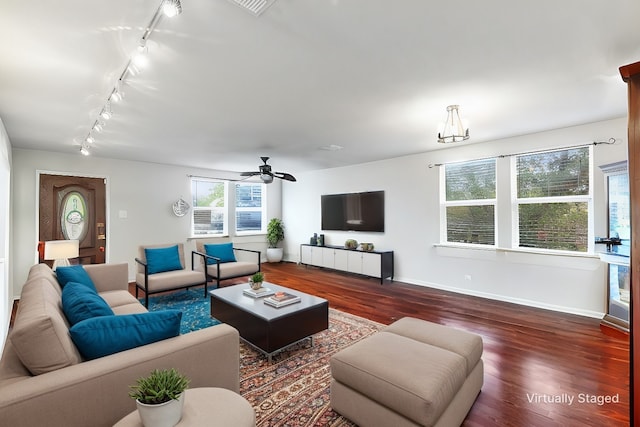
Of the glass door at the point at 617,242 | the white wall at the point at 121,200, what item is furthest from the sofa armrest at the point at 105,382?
the white wall at the point at 121,200

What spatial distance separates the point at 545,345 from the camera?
286cm

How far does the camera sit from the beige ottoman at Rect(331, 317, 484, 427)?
1.50 m

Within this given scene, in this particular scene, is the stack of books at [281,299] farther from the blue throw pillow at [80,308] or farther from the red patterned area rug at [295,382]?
the blue throw pillow at [80,308]

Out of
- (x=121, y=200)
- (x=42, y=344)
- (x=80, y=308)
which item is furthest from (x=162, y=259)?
(x=42, y=344)

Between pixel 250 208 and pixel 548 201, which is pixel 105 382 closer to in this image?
pixel 548 201

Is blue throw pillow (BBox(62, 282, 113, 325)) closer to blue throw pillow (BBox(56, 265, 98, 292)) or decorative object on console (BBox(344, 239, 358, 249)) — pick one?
blue throw pillow (BBox(56, 265, 98, 292))

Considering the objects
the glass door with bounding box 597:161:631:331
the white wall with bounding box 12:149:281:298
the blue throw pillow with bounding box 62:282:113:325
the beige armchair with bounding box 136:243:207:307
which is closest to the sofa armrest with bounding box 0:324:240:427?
the blue throw pillow with bounding box 62:282:113:325

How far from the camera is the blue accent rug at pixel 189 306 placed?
3.41m

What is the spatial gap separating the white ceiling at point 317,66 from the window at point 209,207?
2768mm

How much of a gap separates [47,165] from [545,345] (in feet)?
23.8

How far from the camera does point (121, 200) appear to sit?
5438mm

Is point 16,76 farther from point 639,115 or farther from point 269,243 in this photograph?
point 269,243

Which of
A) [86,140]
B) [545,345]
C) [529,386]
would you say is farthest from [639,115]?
[86,140]

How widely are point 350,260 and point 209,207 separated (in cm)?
349
